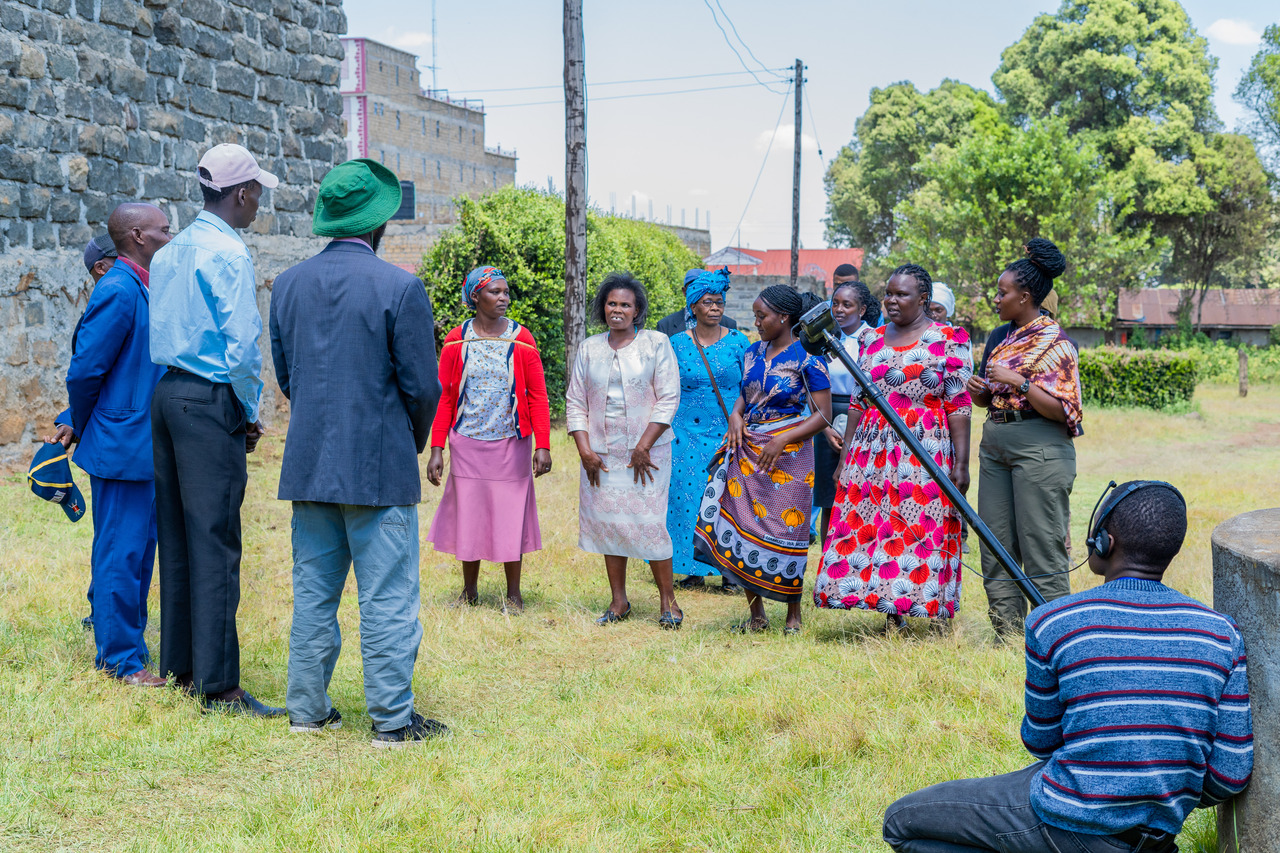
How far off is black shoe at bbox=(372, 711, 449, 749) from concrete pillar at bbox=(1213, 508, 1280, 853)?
8.98 ft

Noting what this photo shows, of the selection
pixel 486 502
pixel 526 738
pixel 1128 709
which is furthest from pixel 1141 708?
pixel 486 502

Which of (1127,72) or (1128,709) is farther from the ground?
(1127,72)

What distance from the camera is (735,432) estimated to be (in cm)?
587

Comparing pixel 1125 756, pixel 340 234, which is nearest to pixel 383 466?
pixel 340 234

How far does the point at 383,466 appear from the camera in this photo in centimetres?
388

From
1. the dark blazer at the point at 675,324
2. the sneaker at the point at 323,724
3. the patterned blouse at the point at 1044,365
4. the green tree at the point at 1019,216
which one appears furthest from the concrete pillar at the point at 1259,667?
the green tree at the point at 1019,216

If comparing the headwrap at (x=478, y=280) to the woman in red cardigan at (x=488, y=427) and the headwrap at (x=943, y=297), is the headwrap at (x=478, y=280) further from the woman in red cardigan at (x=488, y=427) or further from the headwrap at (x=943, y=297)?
the headwrap at (x=943, y=297)

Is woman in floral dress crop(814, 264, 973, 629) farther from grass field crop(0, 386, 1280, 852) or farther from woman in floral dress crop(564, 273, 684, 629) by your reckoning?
woman in floral dress crop(564, 273, 684, 629)

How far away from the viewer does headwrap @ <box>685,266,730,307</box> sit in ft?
21.7

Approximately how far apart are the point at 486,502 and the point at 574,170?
6053 millimetres

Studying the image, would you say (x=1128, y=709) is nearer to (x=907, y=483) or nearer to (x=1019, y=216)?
(x=907, y=483)

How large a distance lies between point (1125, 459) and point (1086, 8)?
26139mm

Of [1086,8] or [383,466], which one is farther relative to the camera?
[1086,8]

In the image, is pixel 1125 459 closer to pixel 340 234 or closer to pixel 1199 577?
pixel 1199 577
